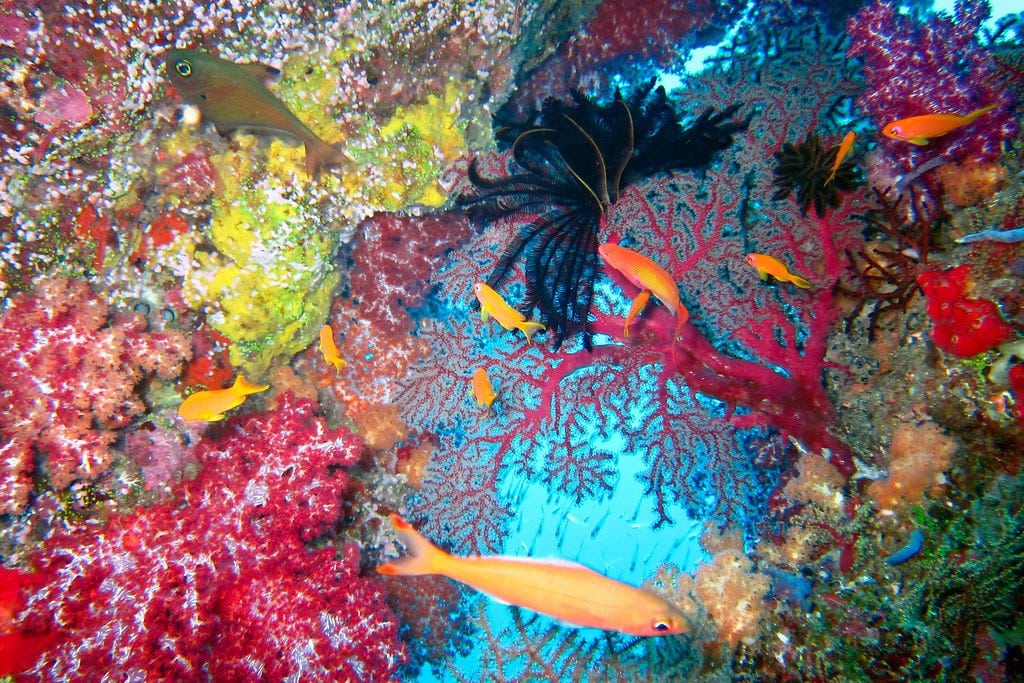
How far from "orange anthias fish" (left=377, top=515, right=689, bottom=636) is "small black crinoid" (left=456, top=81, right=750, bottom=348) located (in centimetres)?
192

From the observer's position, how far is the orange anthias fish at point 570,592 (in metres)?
2.09

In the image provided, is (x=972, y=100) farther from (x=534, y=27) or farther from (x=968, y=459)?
(x=534, y=27)

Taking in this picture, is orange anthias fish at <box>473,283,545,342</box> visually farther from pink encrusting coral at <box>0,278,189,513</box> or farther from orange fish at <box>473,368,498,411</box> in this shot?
pink encrusting coral at <box>0,278,189,513</box>

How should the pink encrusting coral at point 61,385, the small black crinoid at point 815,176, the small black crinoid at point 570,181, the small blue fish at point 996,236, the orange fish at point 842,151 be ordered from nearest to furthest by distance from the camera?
the small blue fish at point 996,236 < the pink encrusting coral at point 61,385 < the orange fish at point 842,151 < the small black crinoid at point 815,176 < the small black crinoid at point 570,181

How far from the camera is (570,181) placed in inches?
150

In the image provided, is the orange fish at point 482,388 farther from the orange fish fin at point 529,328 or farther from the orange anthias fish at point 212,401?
the orange anthias fish at point 212,401

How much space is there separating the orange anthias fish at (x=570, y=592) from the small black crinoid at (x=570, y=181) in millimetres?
1916

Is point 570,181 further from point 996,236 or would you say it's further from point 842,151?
point 996,236

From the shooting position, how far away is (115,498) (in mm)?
3361

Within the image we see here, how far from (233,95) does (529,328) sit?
2494 mm

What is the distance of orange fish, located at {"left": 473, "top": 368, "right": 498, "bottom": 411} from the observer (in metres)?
3.59

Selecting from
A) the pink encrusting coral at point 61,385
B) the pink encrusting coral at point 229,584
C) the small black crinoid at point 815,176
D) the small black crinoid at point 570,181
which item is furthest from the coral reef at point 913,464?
the pink encrusting coral at point 61,385

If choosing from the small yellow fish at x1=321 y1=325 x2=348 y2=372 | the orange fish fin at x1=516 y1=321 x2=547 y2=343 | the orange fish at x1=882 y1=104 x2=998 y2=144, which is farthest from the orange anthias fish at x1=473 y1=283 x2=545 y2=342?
the orange fish at x1=882 y1=104 x2=998 y2=144

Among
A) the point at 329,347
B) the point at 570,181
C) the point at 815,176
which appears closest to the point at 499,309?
the point at 570,181
